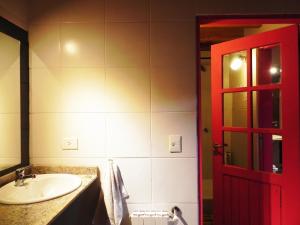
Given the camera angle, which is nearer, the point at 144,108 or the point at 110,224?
the point at 110,224

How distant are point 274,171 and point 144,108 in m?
1.16

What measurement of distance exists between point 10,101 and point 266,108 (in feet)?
6.23

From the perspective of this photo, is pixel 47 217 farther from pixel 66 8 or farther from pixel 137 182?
pixel 66 8

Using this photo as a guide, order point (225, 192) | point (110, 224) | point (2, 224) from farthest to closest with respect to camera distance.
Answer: point (225, 192), point (110, 224), point (2, 224)

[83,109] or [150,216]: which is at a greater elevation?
[83,109]

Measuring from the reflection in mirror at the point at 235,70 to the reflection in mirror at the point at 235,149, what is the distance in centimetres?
43

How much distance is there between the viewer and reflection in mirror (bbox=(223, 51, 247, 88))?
1.98 meters

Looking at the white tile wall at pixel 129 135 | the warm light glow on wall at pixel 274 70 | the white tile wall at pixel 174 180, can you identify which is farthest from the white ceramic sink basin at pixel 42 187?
the warm light glow on wall at pixel 274 70

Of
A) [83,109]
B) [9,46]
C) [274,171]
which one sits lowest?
[274,171]

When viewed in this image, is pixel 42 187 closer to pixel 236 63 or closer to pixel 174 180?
pixel 174 180

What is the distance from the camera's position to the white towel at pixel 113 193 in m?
1.42

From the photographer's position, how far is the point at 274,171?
1847 millimetres

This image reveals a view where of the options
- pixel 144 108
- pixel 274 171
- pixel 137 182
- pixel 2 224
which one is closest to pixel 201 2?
pixel 144 108

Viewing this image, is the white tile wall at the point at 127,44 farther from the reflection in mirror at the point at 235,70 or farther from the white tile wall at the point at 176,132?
the reflection in mirror at the point at 235,70
